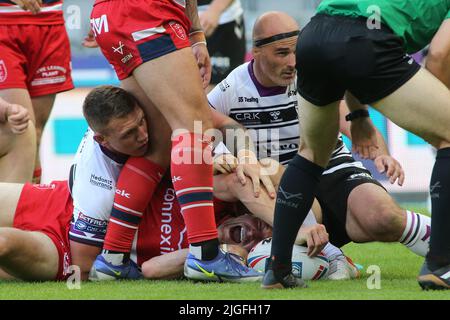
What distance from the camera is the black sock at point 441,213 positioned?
3.69 meters

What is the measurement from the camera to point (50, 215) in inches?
193

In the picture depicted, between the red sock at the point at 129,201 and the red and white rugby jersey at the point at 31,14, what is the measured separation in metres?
1.88

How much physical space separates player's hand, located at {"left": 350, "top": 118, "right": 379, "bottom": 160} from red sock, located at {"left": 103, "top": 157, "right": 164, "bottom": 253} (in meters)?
1.00

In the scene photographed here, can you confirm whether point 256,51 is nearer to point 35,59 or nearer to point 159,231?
point 159,231

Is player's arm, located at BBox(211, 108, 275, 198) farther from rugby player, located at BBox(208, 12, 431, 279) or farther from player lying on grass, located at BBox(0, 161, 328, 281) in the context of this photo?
rugby player, located at BBox(208, 12, 431, 279)

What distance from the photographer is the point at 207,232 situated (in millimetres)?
4398

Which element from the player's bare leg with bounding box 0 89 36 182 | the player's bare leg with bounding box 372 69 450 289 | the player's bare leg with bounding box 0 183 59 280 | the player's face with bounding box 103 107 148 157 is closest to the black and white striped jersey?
the player's face with bounding box 103 107 148 157

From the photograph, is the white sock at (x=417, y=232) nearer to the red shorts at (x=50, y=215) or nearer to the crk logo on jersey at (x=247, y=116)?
the crk logo on jersey at (x=247, y=116)

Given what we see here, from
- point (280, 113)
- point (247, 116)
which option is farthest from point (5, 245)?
point (280, 113)

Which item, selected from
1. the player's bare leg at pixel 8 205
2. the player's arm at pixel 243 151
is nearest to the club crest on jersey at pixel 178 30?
the player's arm at pixel 243 151

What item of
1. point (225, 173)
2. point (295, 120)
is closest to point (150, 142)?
point (225, 173)

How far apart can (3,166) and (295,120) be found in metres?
1.86

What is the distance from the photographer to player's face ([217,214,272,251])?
4953mm
